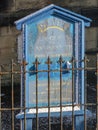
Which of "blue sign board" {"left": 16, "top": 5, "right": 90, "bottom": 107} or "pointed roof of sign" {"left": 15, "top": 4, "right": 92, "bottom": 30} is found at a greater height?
"pointed roof of sign" {"left": 15, "top": 4, "right": 92, "bottom": 30}

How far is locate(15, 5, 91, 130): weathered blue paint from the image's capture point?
6891 mm

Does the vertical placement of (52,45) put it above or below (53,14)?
below

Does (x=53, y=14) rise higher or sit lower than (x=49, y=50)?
higher

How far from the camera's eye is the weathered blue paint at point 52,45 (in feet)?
22.6

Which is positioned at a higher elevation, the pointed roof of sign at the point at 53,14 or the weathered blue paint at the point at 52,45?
the pointed roof of sign at the point at 53,14

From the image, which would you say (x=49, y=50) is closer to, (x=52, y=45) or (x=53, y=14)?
(x=52, y=45)

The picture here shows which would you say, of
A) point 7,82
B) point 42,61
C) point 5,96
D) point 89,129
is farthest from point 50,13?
point 7,82

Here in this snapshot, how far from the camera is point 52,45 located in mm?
6938

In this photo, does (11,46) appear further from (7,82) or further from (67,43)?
(67,43)

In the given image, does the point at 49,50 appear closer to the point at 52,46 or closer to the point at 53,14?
the point at 52,46

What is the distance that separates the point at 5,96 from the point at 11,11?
3262 millimetres

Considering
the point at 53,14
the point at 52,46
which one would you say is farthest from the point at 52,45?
the point at 53,14

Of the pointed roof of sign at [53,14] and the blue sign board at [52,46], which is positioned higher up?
the pointed roof of sign at [53,14]

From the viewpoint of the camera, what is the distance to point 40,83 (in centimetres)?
696
